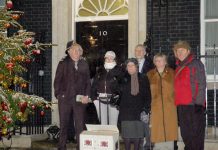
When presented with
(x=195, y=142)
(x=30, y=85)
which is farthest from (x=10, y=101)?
(x=30, y=85)

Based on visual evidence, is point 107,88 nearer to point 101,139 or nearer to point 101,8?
point 101,139

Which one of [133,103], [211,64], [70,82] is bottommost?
[133,103]

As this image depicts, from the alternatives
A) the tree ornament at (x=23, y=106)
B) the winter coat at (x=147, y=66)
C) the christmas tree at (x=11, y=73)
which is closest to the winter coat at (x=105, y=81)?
the winter coat at (x=147, y=66)

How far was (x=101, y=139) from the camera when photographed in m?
6.90

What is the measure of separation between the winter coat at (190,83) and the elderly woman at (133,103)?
1.58 ft

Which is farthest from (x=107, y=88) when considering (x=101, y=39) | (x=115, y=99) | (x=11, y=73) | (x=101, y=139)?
(x=101, y=39)

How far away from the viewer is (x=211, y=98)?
32.4 ft

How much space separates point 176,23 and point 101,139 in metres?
4.04

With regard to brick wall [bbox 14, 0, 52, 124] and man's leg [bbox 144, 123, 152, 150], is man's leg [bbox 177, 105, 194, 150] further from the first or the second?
brick wall [bbox 14, 0, 52, 124]

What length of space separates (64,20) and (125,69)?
3.39 meters

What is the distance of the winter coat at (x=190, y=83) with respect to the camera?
757cm

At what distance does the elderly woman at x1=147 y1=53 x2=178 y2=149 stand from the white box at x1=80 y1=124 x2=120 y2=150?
3.23ft

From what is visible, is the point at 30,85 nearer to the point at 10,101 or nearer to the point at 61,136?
the point at 61,136

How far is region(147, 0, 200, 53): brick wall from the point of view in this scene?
10.1 meters
